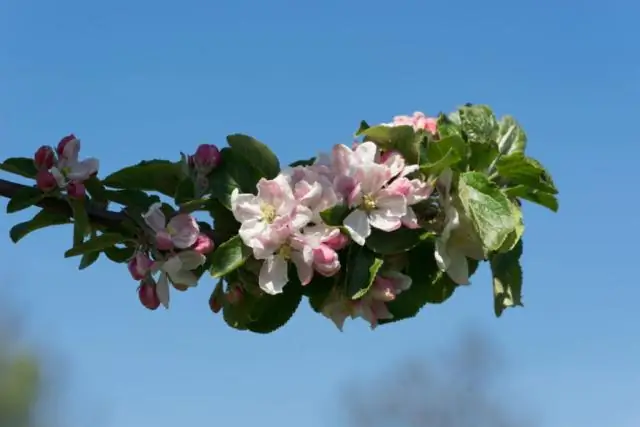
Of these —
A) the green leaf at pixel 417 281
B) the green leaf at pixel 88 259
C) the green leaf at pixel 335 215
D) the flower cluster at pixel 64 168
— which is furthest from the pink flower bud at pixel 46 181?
the green leaf at pixel 417 281

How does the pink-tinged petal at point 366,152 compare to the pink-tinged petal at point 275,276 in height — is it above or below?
above

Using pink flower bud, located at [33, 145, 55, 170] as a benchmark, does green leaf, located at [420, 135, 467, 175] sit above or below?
below

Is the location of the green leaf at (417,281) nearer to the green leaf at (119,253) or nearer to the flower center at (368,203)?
the flower center at (368,203)

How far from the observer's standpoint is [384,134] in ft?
3.74

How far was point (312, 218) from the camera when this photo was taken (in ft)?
3.47

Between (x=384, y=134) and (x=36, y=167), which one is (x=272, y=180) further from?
(x=36, y=167)

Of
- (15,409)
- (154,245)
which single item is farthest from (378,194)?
(15,409)

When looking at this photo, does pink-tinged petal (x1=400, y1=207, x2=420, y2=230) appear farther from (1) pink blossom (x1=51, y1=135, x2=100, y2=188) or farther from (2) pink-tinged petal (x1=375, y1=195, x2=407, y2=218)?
(1) pink blossom (x1=51, y1=135, x2=100, y2=188)

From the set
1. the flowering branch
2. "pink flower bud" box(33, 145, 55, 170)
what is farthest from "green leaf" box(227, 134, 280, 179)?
"pink flower bud" box(33, 145, 55, 170)

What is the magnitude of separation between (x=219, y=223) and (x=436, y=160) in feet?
0.91

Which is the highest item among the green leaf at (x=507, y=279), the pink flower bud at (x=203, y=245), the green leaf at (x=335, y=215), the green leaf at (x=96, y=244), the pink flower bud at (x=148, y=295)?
the green leaf at (x=335, y=215)

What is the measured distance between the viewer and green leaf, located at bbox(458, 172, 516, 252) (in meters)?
1.04

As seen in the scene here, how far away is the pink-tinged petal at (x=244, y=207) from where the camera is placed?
1055mm

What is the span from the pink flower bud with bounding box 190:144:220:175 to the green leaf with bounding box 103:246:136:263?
131 millimetres
